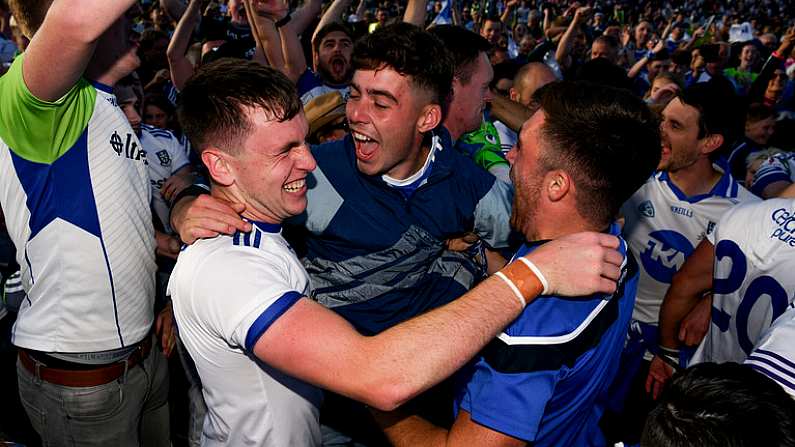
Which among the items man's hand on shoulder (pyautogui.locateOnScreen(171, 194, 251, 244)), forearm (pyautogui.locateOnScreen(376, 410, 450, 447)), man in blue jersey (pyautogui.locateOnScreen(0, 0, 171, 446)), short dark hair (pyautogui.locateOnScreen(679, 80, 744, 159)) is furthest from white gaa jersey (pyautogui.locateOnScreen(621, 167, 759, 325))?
man in blue jersey (pyautogui.locateOnScreen(0, 0, 171, 446))

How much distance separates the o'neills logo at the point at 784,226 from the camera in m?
2.46

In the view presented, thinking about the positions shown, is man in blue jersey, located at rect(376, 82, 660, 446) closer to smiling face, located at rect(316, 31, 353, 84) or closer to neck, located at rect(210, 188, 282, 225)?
neck, located at rect(210, 188, 282, 225)

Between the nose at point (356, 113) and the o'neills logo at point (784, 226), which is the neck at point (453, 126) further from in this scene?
the o'neills logo at point (784, 226)

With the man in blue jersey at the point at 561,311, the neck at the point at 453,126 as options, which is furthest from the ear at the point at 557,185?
the neck at the point at 453,126

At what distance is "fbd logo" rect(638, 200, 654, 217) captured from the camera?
3986 mm

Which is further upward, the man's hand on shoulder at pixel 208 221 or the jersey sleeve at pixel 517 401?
the man's hand on shoulder at pixel 208 221

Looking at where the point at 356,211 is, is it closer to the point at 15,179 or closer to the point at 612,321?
the point at 612,321

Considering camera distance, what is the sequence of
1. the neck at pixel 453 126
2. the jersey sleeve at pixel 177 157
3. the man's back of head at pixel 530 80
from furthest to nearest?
the man's back of head at pixel 530 80 → the jersey sleeve at pixel 177 157 → the neck at pixel 453 126

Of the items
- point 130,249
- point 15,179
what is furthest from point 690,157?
point 15,179

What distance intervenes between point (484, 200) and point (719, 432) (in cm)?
159

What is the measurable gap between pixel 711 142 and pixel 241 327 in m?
3.43

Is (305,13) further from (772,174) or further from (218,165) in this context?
(772,174)

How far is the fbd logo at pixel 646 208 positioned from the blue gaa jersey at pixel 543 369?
2220 mm

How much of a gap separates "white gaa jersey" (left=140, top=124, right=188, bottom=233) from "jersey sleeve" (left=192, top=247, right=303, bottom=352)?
2.46 metres
